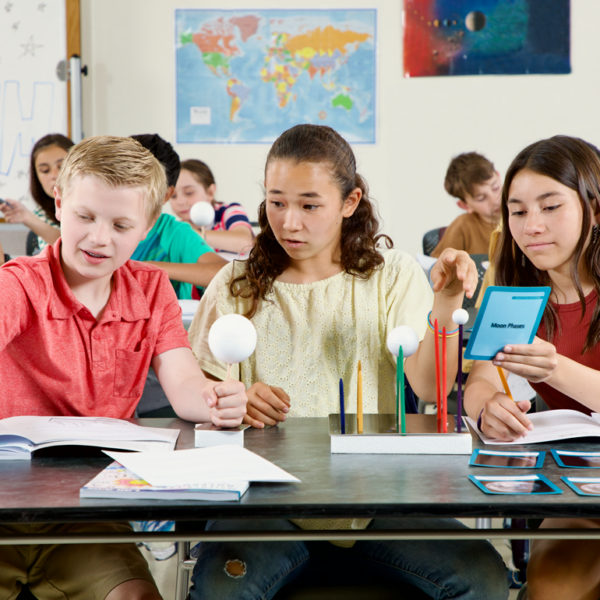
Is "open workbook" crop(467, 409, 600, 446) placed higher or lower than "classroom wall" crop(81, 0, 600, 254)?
lower

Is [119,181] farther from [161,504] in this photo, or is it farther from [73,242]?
[161,504]

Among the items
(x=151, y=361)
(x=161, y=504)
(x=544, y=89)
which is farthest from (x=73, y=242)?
(x=544, y=89)

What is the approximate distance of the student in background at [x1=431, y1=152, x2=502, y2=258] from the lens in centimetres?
343

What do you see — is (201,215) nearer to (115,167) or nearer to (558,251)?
(115,167)

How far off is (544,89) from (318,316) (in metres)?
3.51

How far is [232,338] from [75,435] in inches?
9.9

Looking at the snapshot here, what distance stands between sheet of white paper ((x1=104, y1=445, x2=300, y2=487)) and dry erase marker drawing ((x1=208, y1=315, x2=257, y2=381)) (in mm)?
126

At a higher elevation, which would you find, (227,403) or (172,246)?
(172,246)

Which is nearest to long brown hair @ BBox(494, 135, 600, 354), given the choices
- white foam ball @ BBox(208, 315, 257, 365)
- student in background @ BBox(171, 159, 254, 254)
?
white foam ball @ BBox(208, 315, 257, 365)

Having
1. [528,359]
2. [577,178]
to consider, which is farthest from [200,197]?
[528,359]

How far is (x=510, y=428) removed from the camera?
993mm

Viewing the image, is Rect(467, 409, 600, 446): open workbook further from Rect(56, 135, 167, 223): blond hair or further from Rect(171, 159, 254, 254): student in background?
Rect(171, 159, 254, 254): student in background

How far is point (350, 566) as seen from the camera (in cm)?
102

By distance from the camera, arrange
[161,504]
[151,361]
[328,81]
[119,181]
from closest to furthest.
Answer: [161,504] < [119,181] < [151,361] < [328,81]
